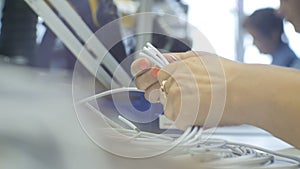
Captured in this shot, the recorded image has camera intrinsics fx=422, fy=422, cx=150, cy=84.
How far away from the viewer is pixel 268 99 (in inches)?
17.7

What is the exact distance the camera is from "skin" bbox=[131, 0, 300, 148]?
0.45 meters

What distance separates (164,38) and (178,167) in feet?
1.92

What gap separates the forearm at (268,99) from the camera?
17.5 inches

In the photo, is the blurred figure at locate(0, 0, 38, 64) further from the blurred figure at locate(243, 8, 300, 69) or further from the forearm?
the blurred figure at locate(243, 8, 300, 69)

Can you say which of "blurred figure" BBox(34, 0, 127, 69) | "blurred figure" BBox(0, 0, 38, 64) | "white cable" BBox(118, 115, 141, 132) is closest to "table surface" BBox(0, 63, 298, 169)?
"white cable" BBox(118, 115, 141, 132)

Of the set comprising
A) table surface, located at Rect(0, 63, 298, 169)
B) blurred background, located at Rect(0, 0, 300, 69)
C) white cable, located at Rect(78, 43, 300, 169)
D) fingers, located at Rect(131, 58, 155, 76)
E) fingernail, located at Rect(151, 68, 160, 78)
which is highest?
blurred background, located at Rect(0, 0, 300, 69)

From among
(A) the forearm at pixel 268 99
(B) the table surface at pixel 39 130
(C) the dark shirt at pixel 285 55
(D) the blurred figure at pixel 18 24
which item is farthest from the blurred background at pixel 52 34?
(C) the dark shirt at pixel 285 55

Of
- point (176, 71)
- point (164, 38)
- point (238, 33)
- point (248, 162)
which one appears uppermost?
point (238, 33)

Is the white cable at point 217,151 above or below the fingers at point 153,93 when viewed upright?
below

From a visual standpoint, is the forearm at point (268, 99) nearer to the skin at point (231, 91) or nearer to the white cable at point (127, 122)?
the skin at point (231, 91)

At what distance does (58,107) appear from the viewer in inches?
10.1

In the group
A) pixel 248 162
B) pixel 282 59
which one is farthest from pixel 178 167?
pixel 282 59

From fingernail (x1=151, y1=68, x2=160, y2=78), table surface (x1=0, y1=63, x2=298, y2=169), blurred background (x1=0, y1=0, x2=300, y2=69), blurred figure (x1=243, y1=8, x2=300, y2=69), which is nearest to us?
table surface (x1=0, y1=63, x2=298, y2=169)

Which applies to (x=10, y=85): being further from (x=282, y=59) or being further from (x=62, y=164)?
(x=282, y=59)
